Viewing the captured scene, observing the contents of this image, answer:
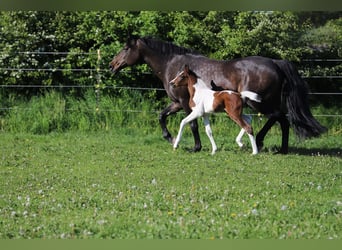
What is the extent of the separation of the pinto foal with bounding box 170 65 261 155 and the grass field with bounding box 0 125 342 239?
1.32ft

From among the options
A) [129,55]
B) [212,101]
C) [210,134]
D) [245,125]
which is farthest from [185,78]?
[129,55]

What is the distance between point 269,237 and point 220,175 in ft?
9.45

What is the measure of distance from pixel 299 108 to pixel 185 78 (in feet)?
6.04

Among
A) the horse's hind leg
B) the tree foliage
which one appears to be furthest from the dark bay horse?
the tree foliage

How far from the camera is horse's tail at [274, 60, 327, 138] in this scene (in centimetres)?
978

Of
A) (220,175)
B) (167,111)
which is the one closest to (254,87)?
(167,111)

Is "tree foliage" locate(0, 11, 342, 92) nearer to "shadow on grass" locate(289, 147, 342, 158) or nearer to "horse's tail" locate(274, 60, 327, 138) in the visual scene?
"shadow on grass" locate(289, 147, 342, 158)

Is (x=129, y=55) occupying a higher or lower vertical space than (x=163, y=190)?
higher

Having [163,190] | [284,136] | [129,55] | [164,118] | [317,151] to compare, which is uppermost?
[129,55]

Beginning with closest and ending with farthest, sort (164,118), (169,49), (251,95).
→ 1. (251,95)
2. (164,118)
3. (169,49)

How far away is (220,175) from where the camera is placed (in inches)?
321

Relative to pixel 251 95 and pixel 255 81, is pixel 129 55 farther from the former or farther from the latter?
pixel 251 95

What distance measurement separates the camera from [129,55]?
36.7 feet

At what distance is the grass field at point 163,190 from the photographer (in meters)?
5.57
